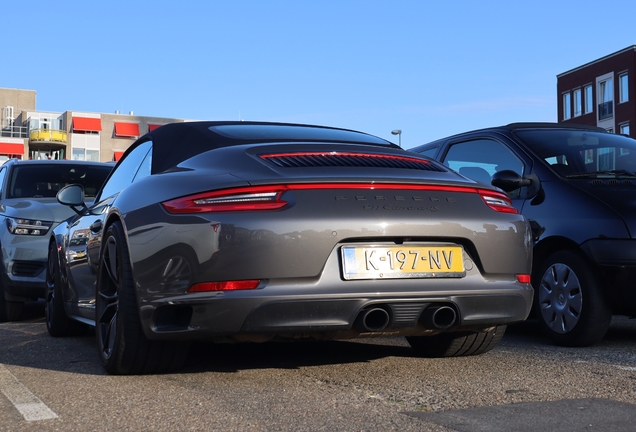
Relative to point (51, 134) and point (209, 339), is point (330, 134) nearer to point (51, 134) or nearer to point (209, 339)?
point (209, 339)

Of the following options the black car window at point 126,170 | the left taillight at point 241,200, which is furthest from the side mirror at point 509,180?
the left taillight at point 241,200

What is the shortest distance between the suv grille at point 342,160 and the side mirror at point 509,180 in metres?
1.70

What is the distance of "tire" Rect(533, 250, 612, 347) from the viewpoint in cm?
533

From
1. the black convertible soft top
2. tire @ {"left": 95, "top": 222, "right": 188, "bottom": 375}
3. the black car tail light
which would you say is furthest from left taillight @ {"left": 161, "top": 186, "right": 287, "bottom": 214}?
the black convertible soft top

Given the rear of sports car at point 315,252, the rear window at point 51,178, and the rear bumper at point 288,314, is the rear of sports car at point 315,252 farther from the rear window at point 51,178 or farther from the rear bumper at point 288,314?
the rear window at point 51,178

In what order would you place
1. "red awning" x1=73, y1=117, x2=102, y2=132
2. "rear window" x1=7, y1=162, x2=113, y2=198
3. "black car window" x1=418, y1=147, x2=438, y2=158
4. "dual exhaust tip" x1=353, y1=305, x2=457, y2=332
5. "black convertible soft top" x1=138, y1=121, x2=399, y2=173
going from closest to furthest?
"dual exhaust tip" x1=353, y1=305, x2=457, y2=332 < "black convertible soft top" x1=138, y1=121, x2=399, y2=173 < "black car window" x1=418, y1=147, x2=438, y2=158 < "rear window" x1=7, y1=162, x2=113, y2=198 < "red awning" x1=73, y1=117, x2=102, y2=132

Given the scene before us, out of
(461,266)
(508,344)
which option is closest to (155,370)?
(461,266)

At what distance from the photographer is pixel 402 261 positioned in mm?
3863

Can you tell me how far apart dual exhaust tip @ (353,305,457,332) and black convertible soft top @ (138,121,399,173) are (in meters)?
1.19

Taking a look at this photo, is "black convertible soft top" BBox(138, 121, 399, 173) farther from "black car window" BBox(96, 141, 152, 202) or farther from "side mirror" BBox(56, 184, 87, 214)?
"side mirror" BBox(56, 184, 87, 214)

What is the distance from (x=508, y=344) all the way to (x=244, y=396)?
242 cm

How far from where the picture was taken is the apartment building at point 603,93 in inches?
1799

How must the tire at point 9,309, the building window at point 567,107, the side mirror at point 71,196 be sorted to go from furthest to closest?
1. the building window at point 567,107
2. the tire at point 9,309
3. the side mirror at point 71,196

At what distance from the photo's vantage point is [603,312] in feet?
17.5
